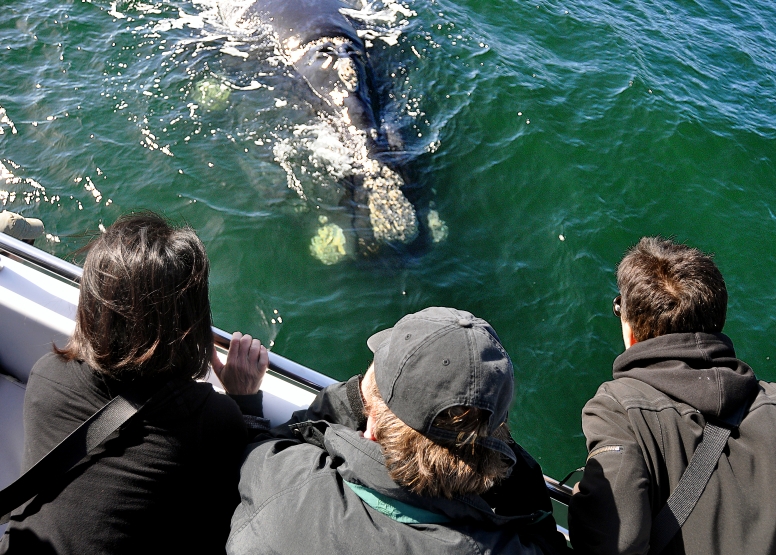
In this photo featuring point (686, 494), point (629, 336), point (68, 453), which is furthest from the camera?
point (629, 336)

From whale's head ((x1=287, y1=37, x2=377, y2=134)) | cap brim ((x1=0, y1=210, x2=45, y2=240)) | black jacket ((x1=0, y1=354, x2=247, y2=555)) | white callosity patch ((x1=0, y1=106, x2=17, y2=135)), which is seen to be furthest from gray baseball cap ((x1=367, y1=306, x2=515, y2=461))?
white callosity patch ((x1=0, y1=106, x2=17, y2=135))

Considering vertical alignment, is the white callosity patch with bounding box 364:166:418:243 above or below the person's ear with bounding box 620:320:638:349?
below

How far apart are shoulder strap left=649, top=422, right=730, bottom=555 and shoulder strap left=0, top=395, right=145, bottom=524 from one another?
232 cm

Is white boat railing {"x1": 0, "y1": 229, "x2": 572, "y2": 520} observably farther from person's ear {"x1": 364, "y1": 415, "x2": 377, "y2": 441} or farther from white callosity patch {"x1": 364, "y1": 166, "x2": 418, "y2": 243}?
white callosity patch {"x1": 364, "y1": 166, "x2": 418, "y2": 243}

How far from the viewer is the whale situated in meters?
6.64

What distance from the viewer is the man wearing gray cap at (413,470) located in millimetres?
2111

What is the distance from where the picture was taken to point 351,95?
783 cm

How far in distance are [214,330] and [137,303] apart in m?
1.37

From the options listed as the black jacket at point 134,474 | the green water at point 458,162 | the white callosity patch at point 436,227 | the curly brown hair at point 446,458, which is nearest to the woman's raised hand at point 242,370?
the black jacket at point 134,474

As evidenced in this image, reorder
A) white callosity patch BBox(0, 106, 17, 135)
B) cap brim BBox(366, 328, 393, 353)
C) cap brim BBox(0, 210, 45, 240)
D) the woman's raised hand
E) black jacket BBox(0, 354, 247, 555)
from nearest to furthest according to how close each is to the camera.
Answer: black jacket BBox(0, 354, 247, 555), cap brim BBox(366, 328, 393, 353), the woman's raised hand, cap brim BBox(0, 210, 45, 240), white callosity patch BBox(0, 106, 17, 135)

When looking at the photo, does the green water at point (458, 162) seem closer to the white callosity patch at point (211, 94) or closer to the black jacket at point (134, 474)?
the white callosity patch at point (211, 94)

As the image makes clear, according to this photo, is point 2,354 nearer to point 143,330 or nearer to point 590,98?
point 143,330

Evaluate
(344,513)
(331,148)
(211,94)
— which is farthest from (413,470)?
(211,94)

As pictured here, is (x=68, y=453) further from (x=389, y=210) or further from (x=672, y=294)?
(x=389, y=210)
